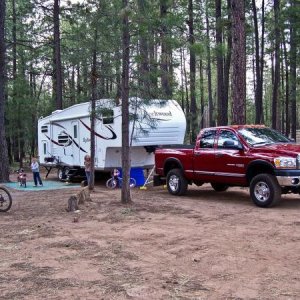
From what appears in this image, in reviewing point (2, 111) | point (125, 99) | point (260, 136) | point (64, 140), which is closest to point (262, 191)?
point (260, 136)

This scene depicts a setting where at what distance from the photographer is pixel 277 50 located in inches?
1156

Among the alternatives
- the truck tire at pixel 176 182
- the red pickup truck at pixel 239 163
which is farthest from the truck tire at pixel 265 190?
the truck tire at pixel 176 182

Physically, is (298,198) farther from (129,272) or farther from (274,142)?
(129,272)

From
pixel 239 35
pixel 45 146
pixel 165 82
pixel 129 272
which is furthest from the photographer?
pixel 45 146

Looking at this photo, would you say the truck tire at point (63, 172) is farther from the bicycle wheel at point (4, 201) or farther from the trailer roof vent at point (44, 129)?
the bicycle wheel at point (4, 201)

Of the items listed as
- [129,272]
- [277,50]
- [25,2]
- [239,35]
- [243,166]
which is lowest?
[129,272]

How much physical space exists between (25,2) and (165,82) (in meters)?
15.5

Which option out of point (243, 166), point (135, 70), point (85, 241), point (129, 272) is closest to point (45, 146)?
point (135, 70)

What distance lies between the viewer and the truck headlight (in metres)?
9.80

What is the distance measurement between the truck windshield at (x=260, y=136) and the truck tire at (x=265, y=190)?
1002mm

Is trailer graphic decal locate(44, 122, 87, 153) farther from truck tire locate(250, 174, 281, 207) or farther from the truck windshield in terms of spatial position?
truck tire locate(250, 174, 281, 207)

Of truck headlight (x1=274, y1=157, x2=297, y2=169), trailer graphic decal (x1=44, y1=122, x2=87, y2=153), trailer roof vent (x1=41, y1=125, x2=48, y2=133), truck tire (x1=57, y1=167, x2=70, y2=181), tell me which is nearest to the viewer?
truck headlight (x1=274, y1=157, x2=297, y2=169)

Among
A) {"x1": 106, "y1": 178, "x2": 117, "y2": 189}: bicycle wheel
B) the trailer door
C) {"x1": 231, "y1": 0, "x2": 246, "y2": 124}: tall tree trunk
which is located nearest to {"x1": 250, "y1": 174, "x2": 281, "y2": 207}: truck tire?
{"x1": 231, "y1": 0, "x2": 246, "y2": 124}: tall tree trunk

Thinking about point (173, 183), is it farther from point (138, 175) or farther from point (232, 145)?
point (138, 175)
